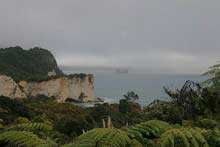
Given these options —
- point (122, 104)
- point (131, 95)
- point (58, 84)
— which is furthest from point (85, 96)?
point (122, 104)

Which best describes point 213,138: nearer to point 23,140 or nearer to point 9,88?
point 23,140

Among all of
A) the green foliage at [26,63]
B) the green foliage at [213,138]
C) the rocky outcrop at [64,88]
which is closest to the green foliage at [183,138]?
the green foliage at [213,138]

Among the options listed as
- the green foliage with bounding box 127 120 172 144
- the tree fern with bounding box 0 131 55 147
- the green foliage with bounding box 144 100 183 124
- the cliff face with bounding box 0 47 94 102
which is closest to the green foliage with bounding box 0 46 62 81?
the cliff face with bounding box 0 47 94 102

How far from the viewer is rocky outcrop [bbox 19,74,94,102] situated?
88.6 meters

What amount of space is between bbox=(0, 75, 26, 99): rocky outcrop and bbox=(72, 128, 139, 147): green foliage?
76.6 metres

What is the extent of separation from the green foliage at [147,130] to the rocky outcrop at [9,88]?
76.4m

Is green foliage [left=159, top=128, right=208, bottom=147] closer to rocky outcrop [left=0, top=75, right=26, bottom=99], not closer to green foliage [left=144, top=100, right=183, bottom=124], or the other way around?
green foliage [left=144, top=100, right=183, bottom=124]

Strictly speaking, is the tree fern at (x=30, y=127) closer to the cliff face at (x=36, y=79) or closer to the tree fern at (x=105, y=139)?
the tree fern at (x=105, y=139)

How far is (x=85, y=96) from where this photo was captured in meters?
99.4

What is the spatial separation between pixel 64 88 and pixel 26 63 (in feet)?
56.4

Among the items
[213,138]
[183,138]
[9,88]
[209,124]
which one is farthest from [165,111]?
[9,88]

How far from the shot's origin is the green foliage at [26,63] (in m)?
97.2

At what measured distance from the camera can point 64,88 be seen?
309 ft

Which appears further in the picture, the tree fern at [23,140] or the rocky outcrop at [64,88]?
the rocky outcrop at [64,88]
